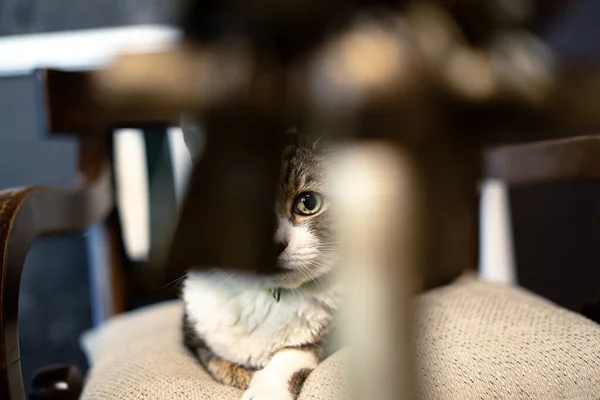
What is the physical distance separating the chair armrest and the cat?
0.62 ft

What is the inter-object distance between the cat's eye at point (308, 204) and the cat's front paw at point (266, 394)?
0.68ft

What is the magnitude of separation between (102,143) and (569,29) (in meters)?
0.98

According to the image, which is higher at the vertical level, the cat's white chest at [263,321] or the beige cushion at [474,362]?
the cat's white chest at [263,321]

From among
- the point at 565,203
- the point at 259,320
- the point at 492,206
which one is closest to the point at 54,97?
the point at 259,320

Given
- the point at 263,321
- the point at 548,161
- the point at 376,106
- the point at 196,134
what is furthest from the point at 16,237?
the point at 548,161

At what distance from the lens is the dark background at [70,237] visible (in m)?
1.29

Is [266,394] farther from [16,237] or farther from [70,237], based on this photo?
[70,237]

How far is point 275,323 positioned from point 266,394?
10 cm

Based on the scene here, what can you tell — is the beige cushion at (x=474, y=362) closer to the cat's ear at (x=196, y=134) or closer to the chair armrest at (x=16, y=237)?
the chair armrest at (x=16, y=237)

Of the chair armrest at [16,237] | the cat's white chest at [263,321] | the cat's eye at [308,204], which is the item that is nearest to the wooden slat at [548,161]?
the cat's eye at [308,204]

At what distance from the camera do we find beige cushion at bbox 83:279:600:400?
0.57 m

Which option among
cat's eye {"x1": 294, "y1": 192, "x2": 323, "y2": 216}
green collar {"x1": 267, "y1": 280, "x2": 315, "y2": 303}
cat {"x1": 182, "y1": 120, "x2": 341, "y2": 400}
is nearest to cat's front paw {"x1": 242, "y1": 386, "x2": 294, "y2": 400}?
cat {"x1": 182, "y1": 120, "x2": 341, "y2": 400}

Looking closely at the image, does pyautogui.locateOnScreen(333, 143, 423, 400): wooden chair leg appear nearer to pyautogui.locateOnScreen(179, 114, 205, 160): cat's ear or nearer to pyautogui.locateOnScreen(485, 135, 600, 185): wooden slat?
pyautogui.locateOnScreen(179, 114, 205, 160): cat's ear

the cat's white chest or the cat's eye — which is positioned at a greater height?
the cat's eye
